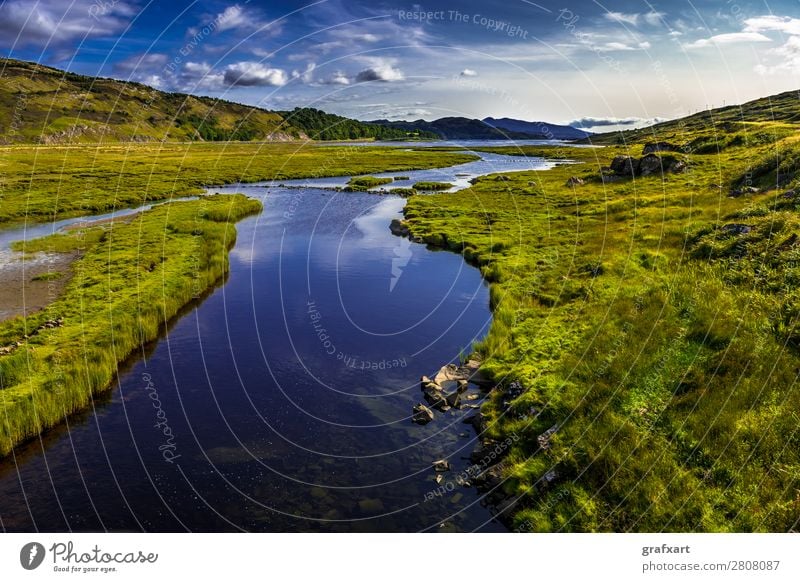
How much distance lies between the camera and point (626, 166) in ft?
240

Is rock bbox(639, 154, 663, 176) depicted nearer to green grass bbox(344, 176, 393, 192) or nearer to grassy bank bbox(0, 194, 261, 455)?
green grass bbox(344, 176, 393, 192)

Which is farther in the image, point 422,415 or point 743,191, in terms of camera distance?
point 743,191

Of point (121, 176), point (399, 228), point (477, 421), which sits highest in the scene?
point (121, 176)

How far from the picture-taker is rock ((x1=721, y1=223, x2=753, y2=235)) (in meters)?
27.9

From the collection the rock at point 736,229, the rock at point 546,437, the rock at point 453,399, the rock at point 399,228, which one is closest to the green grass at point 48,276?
the rock at point 399,228

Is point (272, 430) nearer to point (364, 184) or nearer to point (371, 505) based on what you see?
point (371, 505)

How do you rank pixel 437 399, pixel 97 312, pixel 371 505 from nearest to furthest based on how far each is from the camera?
pixel 371 505 → pixel 437 399 → pixel 97 312

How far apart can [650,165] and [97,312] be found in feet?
226

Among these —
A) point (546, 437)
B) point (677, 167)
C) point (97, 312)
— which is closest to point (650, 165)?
point (677, 167)

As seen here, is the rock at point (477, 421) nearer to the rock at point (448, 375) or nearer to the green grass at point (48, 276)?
the rock at point (448, 375)

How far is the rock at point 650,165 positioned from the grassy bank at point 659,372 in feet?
90.8

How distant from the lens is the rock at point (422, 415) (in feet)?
64.5
